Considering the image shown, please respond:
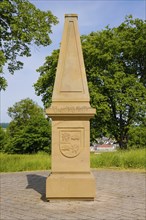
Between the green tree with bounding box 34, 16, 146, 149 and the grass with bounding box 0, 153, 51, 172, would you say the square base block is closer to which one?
the grass with bounding box 0, 153, 51, 172

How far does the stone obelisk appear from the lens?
A: 7.92 metres

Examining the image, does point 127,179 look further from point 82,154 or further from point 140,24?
point 140,24

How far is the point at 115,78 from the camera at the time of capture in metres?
31.0

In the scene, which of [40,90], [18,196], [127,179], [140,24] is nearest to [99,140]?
[40,90]

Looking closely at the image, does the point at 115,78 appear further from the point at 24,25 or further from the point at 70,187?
the point at 70,187

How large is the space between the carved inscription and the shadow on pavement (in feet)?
4.10

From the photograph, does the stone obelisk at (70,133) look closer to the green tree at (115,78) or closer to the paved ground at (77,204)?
the paved ground at (77,204)

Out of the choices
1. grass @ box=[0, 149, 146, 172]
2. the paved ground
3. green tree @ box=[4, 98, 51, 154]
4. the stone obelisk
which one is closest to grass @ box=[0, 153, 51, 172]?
grass @ box=[0, 149, 146, 172]

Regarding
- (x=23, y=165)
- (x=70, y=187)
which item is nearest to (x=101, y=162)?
(x=23, y=165)

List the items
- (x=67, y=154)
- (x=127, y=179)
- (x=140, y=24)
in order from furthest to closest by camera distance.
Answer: (x=140, y=24) < (x=127, y=179) < (x=67, y=154)

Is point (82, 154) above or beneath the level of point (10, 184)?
above

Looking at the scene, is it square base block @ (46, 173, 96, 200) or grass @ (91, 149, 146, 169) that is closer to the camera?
square base block @ (46, 173, 96, 200)

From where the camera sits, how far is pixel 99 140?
33.3 m

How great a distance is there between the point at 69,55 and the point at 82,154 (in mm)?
2379
